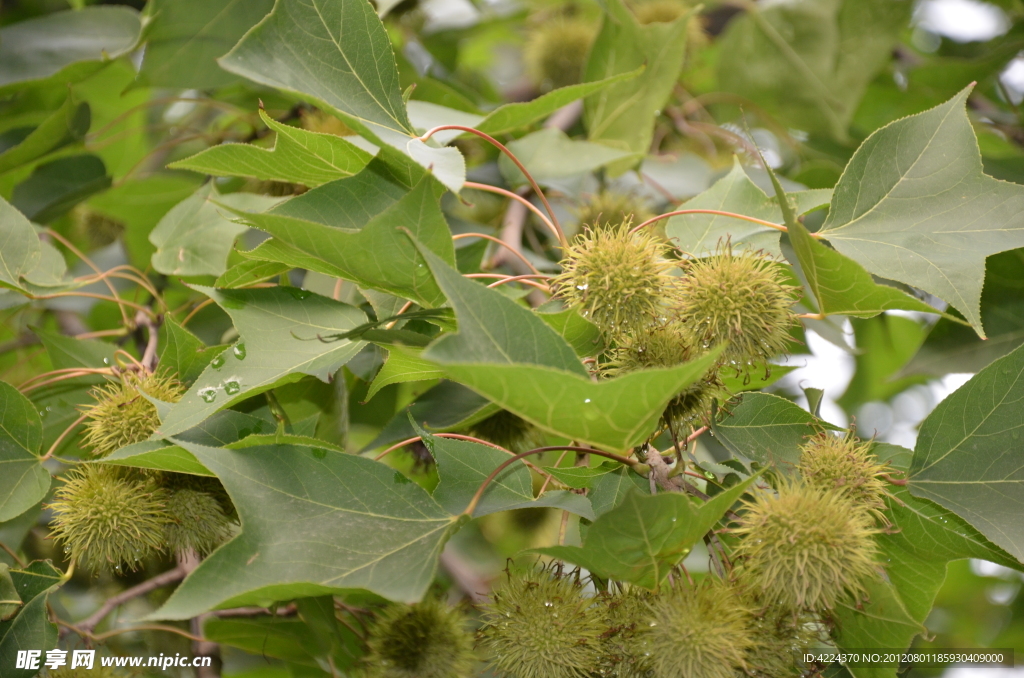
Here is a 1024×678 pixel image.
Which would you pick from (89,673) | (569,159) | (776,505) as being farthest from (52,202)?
(776,505)

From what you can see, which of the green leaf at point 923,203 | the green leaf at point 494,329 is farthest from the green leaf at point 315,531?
the green leaf at point 923,203

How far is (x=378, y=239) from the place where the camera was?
3.19 feet

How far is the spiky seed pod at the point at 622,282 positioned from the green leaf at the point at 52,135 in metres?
1.24

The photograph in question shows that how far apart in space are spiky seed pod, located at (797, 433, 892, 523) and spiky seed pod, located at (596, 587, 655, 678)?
282mm

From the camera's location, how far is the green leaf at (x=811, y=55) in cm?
222

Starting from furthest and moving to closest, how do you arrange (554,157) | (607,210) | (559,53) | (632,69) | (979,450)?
(559,53), (607,210), (632,69), (554,157), (979,450)

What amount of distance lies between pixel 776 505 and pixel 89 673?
1129 mm

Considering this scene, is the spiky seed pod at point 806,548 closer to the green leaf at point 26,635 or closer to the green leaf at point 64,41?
the green leaf at point 26,635

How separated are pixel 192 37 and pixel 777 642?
1617 millimetres

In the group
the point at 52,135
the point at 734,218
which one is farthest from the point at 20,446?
the point at 734,218

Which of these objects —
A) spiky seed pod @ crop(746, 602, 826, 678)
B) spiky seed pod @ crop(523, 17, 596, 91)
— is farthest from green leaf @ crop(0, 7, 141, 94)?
spiky seed pod @ crop(746, 602, 826, 678)

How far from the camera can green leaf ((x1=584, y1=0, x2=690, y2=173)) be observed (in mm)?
1688

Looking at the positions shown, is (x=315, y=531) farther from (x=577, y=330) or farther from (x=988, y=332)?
(x=988, y=332)

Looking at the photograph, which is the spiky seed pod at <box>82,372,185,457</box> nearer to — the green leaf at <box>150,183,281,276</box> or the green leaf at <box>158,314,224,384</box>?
the green leaf at <box>158,314,224,384</box>
